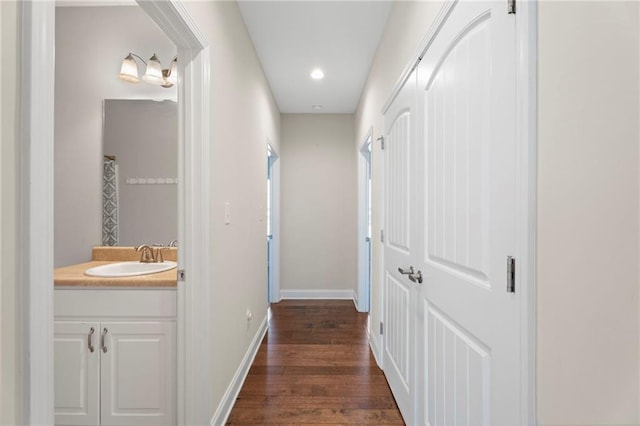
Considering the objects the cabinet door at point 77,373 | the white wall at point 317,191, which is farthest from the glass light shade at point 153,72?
the white wall at point 317,191

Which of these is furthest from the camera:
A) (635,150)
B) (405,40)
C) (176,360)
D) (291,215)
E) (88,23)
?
(291,215)

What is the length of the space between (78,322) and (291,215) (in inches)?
117

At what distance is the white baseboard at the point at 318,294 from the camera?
14.3ft

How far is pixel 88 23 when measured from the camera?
7.30ft

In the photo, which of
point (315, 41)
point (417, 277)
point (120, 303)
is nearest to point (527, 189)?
point (417, 277)

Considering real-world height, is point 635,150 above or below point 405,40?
below

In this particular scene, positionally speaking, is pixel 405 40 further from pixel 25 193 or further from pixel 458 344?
pixel 25 193

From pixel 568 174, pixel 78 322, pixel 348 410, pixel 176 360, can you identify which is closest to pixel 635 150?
pixel 568 174

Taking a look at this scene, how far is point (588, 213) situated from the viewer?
23.5 inches

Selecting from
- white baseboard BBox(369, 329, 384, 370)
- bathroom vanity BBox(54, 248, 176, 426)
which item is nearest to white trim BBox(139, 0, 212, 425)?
bathroom vanity BBox(54, 248, 176, 426)

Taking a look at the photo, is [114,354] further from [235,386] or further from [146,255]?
[235,386]

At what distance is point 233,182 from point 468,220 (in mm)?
1472

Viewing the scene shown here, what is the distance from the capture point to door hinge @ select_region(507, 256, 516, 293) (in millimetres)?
815

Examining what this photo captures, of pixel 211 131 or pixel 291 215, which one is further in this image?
pixel 291 215
